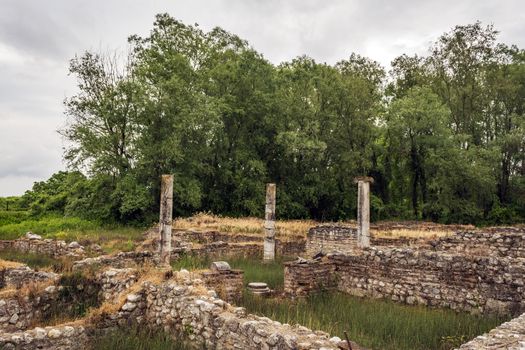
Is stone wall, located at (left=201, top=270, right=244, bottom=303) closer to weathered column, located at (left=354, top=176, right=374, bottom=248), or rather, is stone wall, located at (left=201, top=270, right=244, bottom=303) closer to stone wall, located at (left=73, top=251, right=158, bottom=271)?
stone wall, located at (left=73, top=251, right=158, bottom=271)

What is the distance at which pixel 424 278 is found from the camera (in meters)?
11.6

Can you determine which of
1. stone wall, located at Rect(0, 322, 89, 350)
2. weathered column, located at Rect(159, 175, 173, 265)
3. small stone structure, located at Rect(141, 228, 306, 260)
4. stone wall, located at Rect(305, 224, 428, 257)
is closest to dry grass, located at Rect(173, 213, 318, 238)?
small stone structure, located at Rect(141, 228, 306, 260)

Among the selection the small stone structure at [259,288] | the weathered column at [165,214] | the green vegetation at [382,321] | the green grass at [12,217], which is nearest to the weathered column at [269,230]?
the weathered column at [165,214]

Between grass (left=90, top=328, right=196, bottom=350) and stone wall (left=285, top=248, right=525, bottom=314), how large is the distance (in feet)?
16.4

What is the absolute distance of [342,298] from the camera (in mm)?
12094

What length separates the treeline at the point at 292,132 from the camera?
33.8m

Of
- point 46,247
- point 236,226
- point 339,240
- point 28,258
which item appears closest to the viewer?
point 28,258

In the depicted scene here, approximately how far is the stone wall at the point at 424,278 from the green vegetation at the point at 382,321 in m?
0.53

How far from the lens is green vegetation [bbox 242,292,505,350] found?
838cm

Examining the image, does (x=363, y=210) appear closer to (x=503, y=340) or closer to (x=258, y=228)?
(x=503, y=340)

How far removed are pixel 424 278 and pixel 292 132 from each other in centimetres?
2676

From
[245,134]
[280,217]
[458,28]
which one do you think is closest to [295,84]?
[245,134]

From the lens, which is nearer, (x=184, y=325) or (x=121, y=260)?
(x=184, y=325)

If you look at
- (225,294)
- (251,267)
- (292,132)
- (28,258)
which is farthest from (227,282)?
(292,132)
